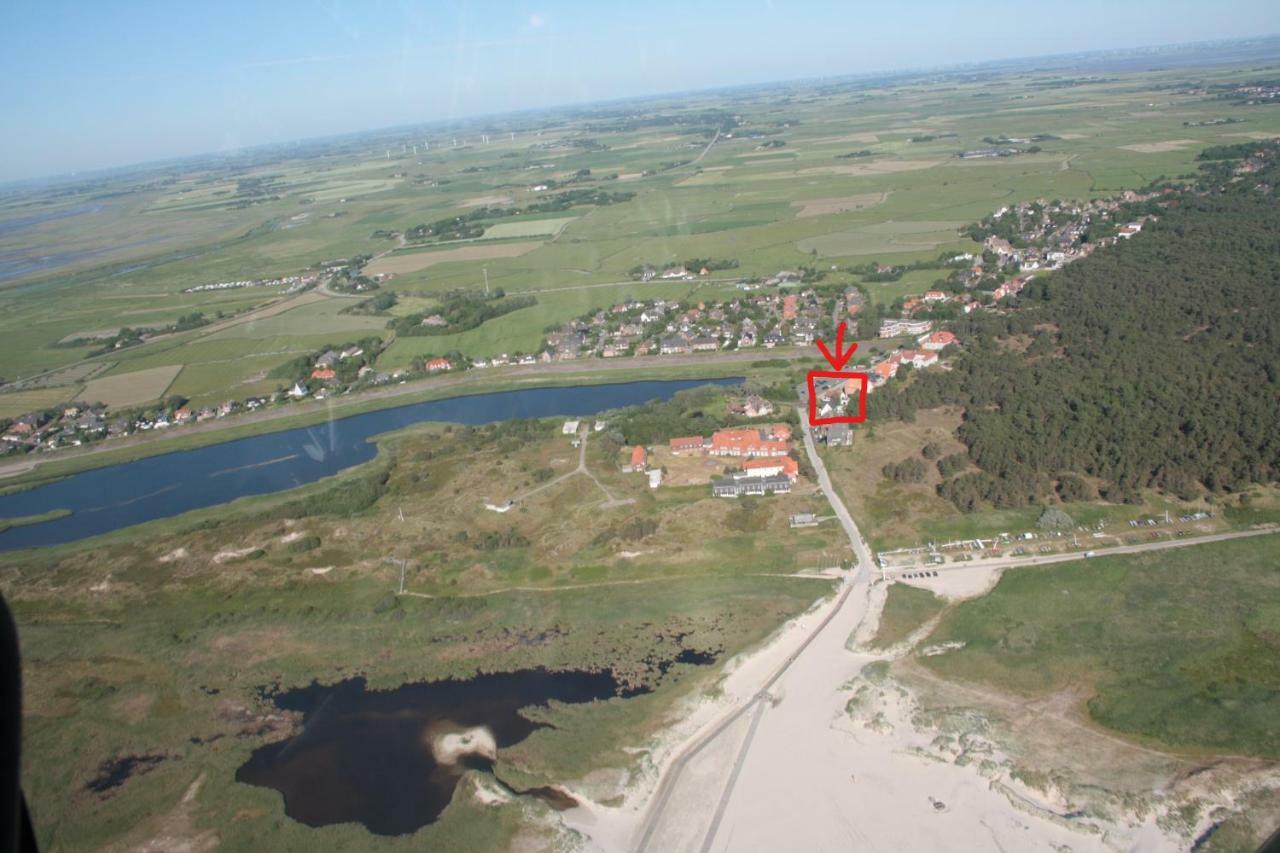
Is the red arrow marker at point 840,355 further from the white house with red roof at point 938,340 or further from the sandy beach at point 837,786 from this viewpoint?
the sandy beach at point 837,786

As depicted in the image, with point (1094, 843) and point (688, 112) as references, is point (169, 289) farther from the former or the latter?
point (688, 112)

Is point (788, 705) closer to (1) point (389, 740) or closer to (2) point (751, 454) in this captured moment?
(1) point (389, 740)

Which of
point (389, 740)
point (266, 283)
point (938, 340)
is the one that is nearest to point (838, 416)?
point (938, 340)

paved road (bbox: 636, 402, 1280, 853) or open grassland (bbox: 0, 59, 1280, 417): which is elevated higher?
open grassland (bbox: 0, 59, 1280, 417)

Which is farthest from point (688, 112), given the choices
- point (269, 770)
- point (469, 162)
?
point (269, 770)

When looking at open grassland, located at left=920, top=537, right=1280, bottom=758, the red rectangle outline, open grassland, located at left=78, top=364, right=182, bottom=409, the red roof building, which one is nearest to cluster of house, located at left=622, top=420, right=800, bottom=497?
the red roof building

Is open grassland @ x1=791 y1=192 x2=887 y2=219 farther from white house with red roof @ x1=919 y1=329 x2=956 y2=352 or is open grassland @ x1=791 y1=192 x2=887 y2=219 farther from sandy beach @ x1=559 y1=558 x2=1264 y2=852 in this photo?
sandy beach @ x1=559 y1=558 x2=1264 y2=852
